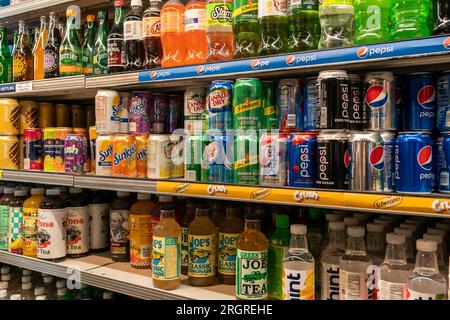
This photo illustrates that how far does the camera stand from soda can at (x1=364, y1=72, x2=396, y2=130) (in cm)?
125

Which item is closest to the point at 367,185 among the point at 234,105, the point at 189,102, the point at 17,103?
the point at 234,105

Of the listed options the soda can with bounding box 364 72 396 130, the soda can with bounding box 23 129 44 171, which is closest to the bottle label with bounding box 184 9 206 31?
the soda can with bounding box 364 72 396 130

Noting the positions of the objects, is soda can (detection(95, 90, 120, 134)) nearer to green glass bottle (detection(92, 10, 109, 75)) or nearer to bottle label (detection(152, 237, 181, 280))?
green glass bottle (detection(92, 10, 109, 75))

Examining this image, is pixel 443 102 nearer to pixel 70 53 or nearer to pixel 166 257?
pixel 166 257

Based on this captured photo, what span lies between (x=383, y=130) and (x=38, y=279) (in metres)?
2.10

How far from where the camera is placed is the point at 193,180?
1.58 meters

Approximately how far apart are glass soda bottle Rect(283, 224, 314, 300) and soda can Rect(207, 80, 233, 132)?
451mm

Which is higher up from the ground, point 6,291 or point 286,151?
point 286,151

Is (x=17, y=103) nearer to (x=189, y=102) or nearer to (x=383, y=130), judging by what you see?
(x=189, y=102)

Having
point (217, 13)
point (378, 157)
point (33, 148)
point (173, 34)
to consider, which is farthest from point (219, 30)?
point (33, 148)

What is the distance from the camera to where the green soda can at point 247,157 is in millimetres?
1424

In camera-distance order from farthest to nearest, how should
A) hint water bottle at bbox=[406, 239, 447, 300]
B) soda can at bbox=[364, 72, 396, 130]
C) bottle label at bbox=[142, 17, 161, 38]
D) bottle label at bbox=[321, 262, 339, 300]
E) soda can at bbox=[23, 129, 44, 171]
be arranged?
soda can at bbox=[23, 129, 44, 171]
bottle label at bbox=[142, 17, 161, 38]
bottle label at bbox=[321, 262, 339, 300]
soda can at bbox=[364, 72, 396, 130]
hint water bottle at bbox=[406, 239, 447, 300]

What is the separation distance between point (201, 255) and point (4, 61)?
1639mm

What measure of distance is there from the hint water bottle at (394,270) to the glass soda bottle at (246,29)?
0.81m
